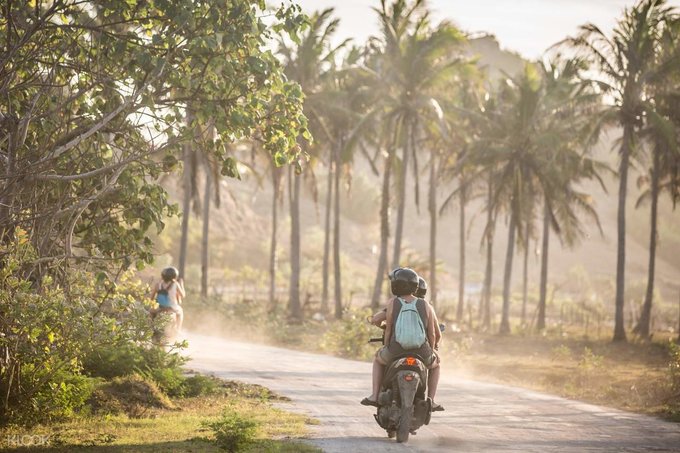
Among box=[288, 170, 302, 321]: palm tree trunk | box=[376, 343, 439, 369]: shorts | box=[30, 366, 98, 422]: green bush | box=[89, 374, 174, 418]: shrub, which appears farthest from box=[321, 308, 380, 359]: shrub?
box=[376, 343, 439, 369]: shorts

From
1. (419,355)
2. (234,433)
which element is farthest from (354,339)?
(234,433)

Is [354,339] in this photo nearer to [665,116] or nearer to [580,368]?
[580,368]

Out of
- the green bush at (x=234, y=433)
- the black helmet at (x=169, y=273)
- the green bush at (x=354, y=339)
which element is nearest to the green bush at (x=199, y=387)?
the black helmet at (x=169, y=273)

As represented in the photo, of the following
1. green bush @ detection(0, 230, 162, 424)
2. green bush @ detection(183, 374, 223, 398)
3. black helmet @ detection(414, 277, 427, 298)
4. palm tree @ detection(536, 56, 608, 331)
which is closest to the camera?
green bush @ detection(0, 230, 162, 424)

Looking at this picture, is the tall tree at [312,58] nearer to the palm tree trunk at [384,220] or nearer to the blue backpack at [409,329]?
the palm tree trunk at [384,220]

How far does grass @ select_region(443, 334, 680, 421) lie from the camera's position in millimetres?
15180

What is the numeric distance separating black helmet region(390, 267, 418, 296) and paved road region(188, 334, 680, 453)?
1691 mm

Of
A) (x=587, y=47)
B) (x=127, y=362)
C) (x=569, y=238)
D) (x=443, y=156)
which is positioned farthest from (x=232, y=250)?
(x=127, y=362)

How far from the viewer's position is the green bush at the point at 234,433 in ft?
27.9

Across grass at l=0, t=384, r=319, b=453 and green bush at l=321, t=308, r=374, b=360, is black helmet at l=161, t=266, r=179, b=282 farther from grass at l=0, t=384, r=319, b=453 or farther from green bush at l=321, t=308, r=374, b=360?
green bush at l=321, t=308, r=374, b=360

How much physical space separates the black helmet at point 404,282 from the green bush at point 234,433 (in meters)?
2.20

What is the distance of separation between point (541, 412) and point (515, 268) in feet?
344

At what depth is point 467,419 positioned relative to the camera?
11.3 m

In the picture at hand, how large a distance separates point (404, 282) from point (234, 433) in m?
2.51
